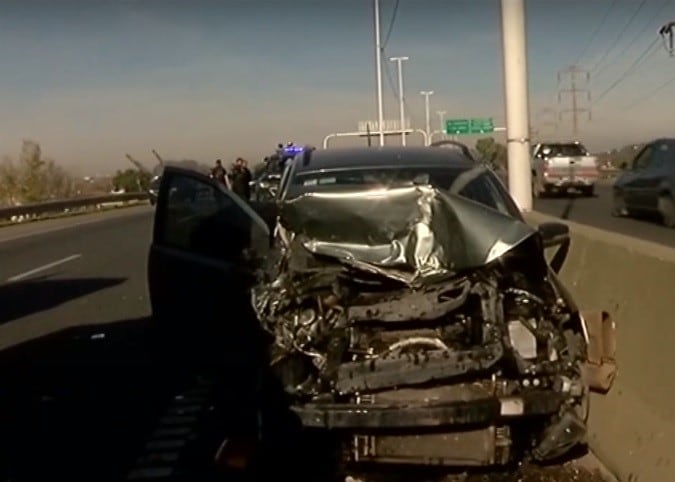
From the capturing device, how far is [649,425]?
5.09 m

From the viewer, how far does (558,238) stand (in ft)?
22.5

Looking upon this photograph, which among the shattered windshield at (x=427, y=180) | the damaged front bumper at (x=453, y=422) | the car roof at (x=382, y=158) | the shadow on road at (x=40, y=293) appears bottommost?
the shadow on road at (x=40, y=293)

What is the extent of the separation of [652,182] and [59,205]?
28.0 m

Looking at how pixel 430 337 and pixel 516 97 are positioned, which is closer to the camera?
pixel 430 337

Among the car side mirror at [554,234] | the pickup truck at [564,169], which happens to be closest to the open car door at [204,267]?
the car side mirror at [554,234]

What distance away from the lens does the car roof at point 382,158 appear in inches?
299

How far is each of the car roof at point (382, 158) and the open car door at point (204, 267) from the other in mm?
669

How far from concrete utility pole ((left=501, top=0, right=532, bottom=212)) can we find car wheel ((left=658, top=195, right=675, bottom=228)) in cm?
972

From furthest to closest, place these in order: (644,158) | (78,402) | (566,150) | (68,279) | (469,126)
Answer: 1. (469,126)
2. (566,150)
3. (644,158)
4. (68,279)
5. (78,402)

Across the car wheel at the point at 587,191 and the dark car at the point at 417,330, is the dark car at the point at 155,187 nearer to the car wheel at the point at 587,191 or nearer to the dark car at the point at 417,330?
the dark car at the point at 417,330

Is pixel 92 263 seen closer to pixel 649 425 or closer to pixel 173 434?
pixel 173 434

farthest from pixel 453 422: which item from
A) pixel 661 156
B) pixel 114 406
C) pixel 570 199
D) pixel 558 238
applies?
pixel 570 199

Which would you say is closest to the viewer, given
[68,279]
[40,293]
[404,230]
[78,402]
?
[404,230]

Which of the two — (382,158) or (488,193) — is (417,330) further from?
(382,158)
